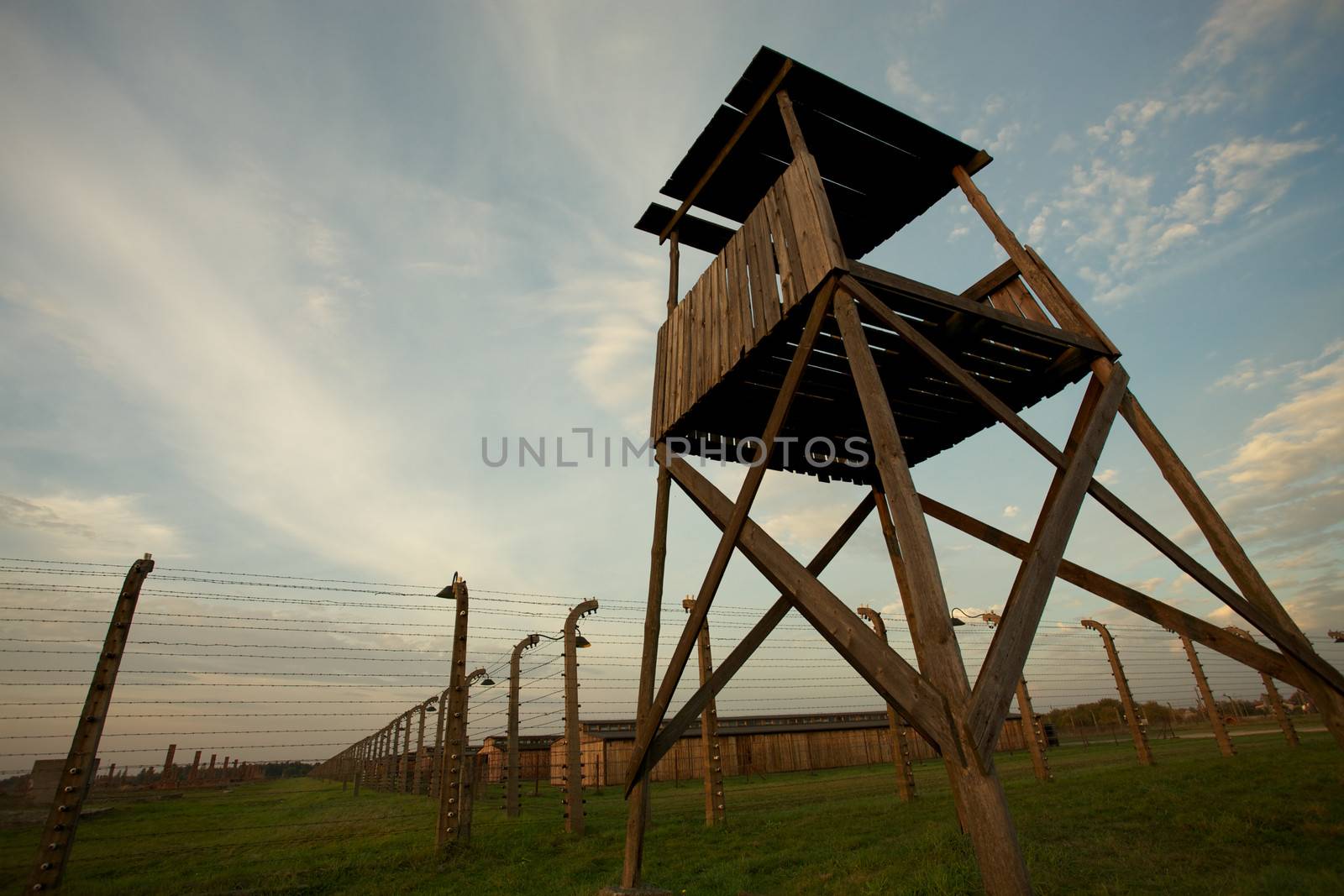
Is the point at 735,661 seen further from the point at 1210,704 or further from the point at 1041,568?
the point at 1210,704

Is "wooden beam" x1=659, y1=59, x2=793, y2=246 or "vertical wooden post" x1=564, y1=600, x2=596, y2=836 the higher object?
"wooden beam" x1=659, y1=59, x2=793, y2=246

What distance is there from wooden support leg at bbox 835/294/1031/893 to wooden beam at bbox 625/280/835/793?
59 cm

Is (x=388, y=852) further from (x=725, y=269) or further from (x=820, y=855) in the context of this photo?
(x=725, y=269)

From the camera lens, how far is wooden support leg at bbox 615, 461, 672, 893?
5203 millimetres

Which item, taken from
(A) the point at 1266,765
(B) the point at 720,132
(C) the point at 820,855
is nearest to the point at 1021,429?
(B) the point at 720,132

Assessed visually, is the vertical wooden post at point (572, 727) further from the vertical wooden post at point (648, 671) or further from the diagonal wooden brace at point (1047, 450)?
the diagonal wooden brace at point (1047, 450)

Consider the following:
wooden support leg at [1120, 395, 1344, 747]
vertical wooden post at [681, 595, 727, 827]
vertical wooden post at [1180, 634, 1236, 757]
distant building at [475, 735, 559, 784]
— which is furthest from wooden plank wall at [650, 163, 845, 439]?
distant building at [475, 735, 559, 784]

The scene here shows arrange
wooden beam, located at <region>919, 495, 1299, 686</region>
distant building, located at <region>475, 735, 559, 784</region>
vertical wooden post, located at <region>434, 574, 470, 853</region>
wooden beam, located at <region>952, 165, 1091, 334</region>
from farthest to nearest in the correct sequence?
distant building, located at <region>475, 735, 559, 784</region> < vertical wooden post, located at <region>434, 574, 470, 853</region> < wooden beam, located at <region>952, 165, 1091, 334</region> < wooden beam, located at <region>919, 495, 1299, 686</region>

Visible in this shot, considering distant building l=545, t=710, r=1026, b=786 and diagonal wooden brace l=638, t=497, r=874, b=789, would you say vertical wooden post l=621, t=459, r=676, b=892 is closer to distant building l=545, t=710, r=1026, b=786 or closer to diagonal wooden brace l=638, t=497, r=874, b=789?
diagonal wooden brace l=638, t=497, r=874, b=789

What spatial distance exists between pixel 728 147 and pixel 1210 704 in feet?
56.7

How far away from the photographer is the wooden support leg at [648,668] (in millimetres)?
5203

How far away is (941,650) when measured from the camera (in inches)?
123

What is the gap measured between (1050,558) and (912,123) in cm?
455

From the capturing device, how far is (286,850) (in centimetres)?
907
